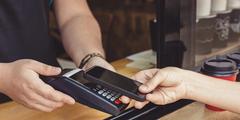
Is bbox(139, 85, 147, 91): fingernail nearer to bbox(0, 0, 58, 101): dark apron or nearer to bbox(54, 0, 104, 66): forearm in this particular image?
bbox(54, 0, 104, 66): forearm

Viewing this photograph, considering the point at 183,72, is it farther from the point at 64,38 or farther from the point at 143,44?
the point at 143,44

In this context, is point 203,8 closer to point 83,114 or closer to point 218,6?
point 218,6

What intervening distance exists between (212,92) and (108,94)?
216 millimetres

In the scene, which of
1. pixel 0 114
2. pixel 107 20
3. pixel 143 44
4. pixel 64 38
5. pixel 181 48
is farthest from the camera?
pixel 143 44

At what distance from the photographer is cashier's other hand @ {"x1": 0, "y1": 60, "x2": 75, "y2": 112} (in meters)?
0.75

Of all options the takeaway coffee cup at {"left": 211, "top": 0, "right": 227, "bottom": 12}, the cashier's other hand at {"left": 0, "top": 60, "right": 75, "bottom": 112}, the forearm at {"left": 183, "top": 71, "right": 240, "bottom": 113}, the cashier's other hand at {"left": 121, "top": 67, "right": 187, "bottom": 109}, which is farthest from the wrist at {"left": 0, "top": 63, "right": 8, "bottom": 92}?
the takeaway coffee cup at {"left": 211, "top": 0, "right": 227, "bottom": 12}

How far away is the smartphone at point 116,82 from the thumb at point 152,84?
0.4 inches

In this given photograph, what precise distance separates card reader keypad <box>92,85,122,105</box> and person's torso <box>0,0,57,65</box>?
0.43m

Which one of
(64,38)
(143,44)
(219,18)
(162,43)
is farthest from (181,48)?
(143,44)

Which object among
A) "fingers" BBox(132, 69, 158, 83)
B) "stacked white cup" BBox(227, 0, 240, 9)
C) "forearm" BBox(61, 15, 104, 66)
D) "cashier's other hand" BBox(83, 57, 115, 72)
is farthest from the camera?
"stacked white cup" BBox(227, 0, 240, 9)

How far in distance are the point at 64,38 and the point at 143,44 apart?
1577mm

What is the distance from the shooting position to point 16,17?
1.09 meters

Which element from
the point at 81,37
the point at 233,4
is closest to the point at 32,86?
the point at 81,37

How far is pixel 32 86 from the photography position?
758mm
